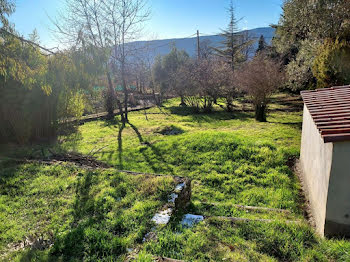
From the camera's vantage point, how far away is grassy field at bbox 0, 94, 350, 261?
2648mm

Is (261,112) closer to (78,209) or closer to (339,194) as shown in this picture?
(339,194)

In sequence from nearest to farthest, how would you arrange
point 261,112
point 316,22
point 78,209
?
point 78,209 → point 316,22 → point 261,112

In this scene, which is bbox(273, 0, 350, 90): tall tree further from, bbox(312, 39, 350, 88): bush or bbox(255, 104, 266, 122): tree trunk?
bbox(255, 104, 266, 122): tree trunk

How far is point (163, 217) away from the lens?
326cm

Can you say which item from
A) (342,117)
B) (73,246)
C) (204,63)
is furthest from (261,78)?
(73,246)

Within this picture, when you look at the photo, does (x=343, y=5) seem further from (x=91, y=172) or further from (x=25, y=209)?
(x=25, y=209)

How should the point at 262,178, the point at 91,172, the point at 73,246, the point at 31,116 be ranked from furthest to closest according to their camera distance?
the point at 31,116 → the point at 262,178 → the point at 91,172 → the point at 73,246

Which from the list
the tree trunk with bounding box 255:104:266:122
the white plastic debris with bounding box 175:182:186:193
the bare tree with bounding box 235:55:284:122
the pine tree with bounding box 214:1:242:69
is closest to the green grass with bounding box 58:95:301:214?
the white plastic debris with bounding box 175:182:186:193

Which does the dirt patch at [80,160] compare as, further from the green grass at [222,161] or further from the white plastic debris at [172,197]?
the white plastic debris at [172,197]

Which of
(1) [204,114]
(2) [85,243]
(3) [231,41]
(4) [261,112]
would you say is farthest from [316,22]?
(3) [231,41]

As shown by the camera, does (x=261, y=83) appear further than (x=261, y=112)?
No

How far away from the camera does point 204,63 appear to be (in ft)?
52.9

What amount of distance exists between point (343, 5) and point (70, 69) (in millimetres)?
10496

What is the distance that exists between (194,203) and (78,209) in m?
1.96
